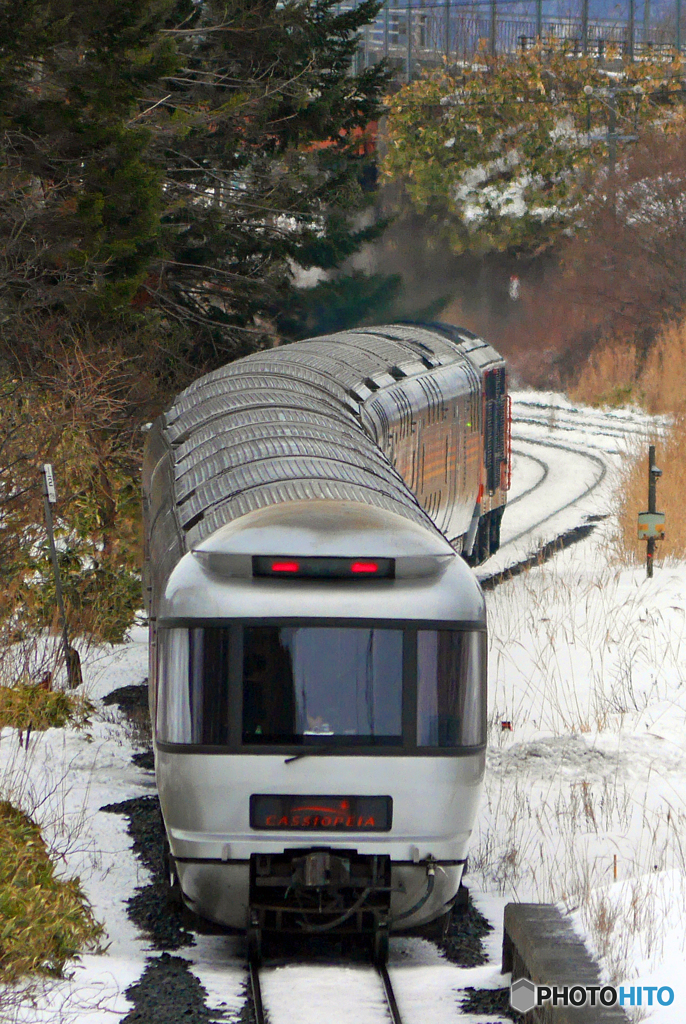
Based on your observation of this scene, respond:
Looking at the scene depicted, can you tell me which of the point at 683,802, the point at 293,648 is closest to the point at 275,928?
the point at 293,648

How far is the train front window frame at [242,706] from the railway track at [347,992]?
114 centimetres

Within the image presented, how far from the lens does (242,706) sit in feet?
22.1

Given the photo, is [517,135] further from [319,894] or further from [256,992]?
[256,992]

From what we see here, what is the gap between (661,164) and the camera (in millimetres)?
38719

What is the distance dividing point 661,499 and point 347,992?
11771 millimetres

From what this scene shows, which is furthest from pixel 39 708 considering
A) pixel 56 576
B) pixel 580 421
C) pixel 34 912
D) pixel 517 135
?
pixel 517 135

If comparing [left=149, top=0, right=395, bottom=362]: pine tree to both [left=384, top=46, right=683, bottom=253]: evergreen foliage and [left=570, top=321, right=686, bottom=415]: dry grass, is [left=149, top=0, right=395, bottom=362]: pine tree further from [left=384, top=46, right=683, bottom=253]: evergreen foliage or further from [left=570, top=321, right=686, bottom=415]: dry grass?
[left=384, top=46, right=683, bottom=253]: evergreen foliage

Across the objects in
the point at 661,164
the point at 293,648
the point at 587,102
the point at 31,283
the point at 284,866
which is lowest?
the point at 284,866

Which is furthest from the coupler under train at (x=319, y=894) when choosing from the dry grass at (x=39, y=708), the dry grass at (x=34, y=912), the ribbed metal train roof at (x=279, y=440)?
the dry grass at (x=39, y=708)

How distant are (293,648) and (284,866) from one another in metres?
1.10

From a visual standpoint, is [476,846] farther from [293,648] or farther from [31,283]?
[31,283]

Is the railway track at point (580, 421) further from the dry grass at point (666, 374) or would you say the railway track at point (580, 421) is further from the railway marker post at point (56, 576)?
the railway marker post at point (56, 576)

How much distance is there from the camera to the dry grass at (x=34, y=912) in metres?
6.28

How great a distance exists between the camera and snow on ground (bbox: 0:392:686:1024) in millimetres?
6395
